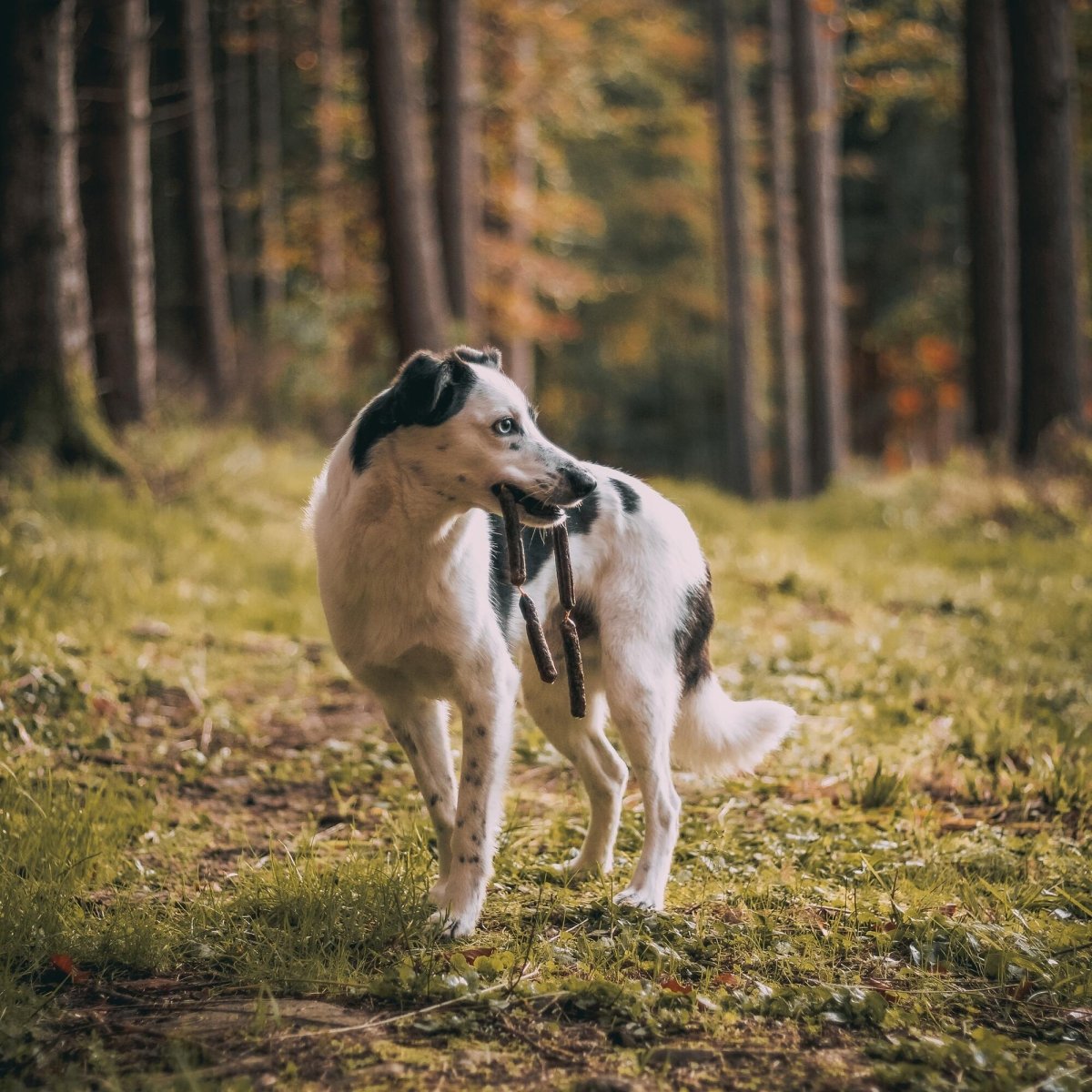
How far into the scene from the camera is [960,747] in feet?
17.5

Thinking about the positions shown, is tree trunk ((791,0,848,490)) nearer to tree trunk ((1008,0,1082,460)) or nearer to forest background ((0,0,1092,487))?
forest background ((0,0,1092,487))

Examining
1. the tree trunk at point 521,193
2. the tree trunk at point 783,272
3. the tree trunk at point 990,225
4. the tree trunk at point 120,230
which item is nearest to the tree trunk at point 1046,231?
the tree trunk at point 990,225

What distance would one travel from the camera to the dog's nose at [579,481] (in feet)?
11.2

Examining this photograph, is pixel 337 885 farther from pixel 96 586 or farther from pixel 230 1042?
pixel 96 586

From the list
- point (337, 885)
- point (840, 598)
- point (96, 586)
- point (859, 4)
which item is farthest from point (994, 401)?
point (859, 4)

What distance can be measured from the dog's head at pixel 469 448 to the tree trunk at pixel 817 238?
15.9 meters

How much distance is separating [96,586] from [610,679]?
4.18 meters

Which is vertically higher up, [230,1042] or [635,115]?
[635,115]

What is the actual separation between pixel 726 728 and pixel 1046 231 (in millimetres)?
10562

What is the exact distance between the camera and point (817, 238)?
18.4 m

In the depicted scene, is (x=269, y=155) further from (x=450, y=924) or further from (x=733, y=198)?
(x=450, y=924)

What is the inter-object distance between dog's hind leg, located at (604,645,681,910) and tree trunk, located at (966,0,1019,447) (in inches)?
451

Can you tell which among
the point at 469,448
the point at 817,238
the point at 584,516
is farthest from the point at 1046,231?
the point at 469,448

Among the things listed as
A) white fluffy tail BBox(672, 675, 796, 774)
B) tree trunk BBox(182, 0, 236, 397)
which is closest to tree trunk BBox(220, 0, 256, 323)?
tree trunk BBox(182, 0, 236, 397)
